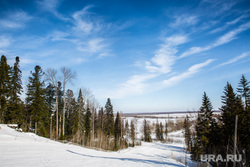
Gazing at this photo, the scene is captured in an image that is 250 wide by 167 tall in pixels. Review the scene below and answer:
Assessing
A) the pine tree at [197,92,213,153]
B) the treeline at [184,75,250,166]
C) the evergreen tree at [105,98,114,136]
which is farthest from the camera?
the evergreen tree at [105,98,114,136]

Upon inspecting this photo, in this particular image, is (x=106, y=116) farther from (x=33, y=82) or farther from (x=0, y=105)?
(x=0, y=105)

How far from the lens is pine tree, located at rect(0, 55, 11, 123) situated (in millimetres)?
23953

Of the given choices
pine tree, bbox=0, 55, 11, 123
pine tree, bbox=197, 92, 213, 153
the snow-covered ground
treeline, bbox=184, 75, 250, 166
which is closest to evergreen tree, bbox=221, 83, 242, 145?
treeline, bbox=184, 75, 250, 166

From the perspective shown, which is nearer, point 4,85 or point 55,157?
point 55,157

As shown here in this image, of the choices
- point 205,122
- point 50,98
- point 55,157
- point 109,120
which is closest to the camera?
point 55,157

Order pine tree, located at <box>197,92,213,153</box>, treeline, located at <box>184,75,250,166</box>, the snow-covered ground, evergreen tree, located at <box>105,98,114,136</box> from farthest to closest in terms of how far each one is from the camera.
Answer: evergreen tree, located at <box>105,98,114,136</box> < pine tree, located at <box>197,92,213,153</box> < treeline, located at <box>184,75,250,166</box> < the snow-covered ground

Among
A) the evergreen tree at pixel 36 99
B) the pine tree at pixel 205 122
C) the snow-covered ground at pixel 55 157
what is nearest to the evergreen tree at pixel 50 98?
the evergreen tree at pixel 36 99

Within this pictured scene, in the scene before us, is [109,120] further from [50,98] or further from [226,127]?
[226,127]

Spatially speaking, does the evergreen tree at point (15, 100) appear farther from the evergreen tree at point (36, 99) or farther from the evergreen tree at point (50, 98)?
the evergreen tree at point (50, 98)

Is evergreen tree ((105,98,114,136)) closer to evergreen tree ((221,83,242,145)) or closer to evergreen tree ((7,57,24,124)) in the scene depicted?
evergreen tree ((7,57,24,124))

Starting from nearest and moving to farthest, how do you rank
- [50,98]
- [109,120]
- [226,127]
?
[226,127] → [50,98] → [109,120]

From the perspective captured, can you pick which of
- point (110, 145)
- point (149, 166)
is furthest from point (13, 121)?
point (149, 166)

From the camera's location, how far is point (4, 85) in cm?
2509

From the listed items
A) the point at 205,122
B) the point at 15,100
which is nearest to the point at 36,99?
the point at 15,100
